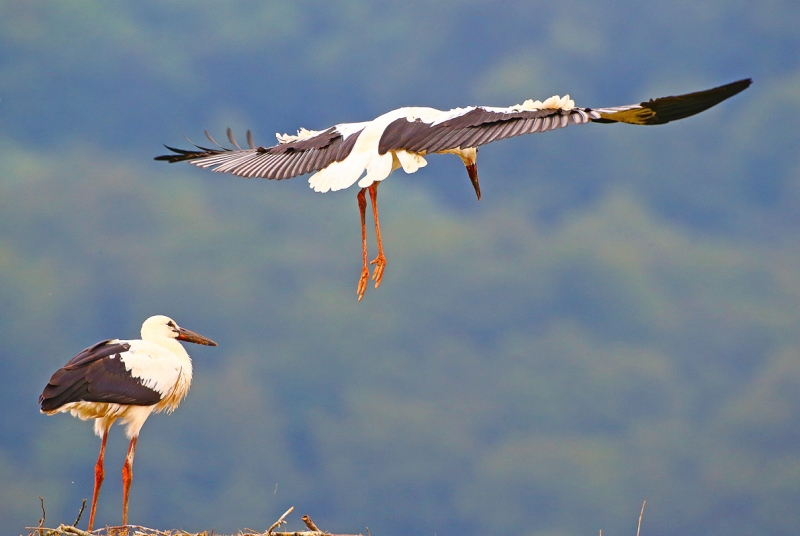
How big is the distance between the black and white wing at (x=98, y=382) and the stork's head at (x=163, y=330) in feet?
0.92

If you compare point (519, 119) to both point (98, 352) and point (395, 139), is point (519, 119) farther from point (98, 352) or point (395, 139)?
point (98, 352)

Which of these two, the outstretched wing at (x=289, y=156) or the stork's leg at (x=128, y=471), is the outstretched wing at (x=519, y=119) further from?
the stork's leg at (x=128, y=471)

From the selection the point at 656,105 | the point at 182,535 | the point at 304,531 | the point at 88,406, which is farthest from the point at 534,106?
the point at 88,406

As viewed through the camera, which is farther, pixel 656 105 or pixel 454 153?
pixel 454 153

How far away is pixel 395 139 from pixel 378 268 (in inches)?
34.5

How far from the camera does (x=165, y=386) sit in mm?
7332

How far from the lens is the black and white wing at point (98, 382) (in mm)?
6777

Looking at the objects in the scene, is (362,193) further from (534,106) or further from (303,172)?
(534,106)

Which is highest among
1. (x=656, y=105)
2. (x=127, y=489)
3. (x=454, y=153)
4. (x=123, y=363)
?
(x=454, y=153)

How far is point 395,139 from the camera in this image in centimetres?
641

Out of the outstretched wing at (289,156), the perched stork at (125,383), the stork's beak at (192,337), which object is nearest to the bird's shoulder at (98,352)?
the perched stork at (125,383)

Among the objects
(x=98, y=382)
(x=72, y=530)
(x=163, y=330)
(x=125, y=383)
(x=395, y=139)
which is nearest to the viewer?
(x=72, y=530)

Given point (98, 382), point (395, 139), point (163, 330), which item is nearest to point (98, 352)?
point (98, 382)

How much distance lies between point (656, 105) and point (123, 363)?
3.55 m
